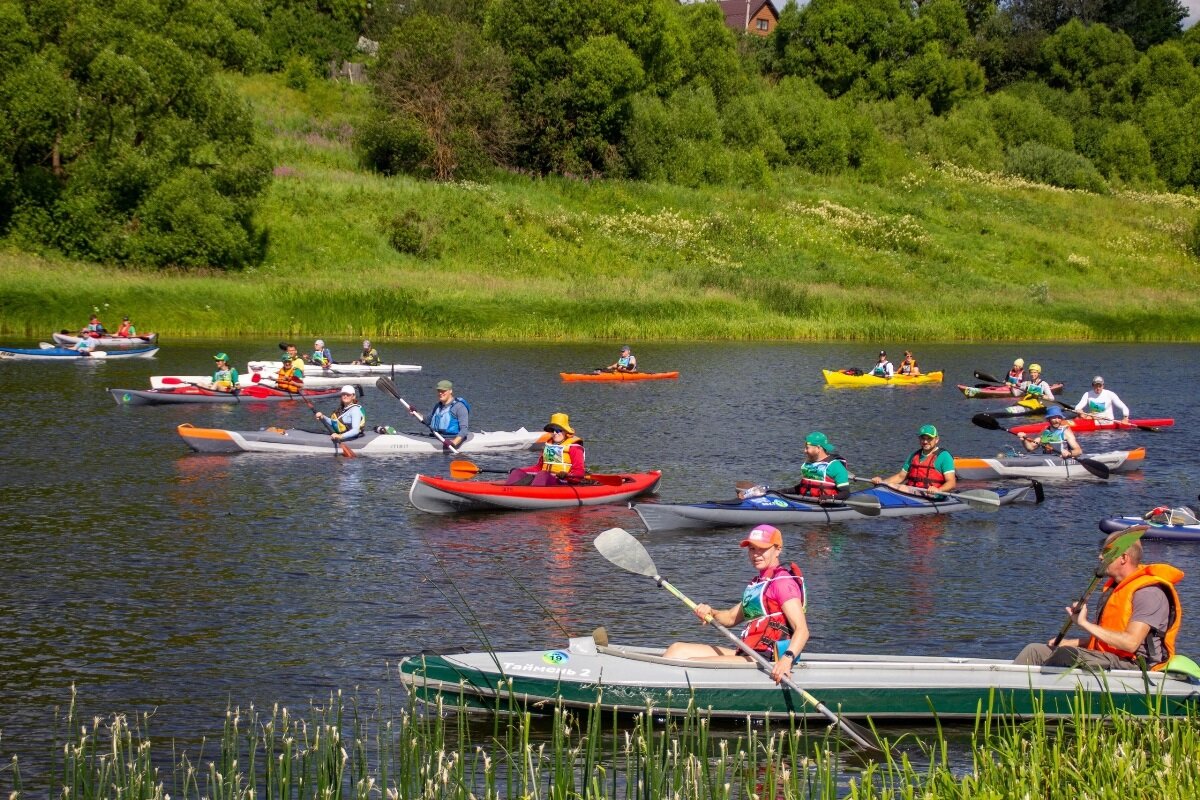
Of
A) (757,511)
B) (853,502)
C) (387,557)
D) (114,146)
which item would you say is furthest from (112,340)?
(853,502)

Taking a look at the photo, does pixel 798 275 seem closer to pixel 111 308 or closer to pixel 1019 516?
pixel 111 308

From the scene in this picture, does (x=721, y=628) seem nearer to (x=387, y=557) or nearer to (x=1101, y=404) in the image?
(x=387, y=557)

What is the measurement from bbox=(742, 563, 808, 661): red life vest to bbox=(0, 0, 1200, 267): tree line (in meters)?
45.6

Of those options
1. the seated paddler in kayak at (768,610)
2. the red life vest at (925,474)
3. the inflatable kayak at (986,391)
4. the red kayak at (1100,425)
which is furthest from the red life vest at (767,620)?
the inflatable kayak at (986,391)

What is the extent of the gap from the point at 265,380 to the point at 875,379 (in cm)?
1824

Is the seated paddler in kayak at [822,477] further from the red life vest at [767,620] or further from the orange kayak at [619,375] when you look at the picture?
the orange kayak at [619,375]

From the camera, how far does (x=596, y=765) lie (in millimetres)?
9188

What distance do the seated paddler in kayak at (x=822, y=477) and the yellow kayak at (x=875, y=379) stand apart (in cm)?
1978

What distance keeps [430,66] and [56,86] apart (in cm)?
2323

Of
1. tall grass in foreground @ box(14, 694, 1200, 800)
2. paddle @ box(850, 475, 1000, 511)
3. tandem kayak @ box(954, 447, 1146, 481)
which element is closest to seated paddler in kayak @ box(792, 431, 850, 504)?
paddle @ box(850, 475, 1000, 511)

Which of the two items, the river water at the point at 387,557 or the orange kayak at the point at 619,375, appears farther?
the orange kayak at the point at 619,375

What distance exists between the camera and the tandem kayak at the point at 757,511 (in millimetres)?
20094

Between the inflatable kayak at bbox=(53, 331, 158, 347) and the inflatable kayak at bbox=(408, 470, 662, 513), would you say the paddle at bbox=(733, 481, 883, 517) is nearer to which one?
the inflatable kayak at bbox=(408, 470, 662, 513)

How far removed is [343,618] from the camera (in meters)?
15.0
